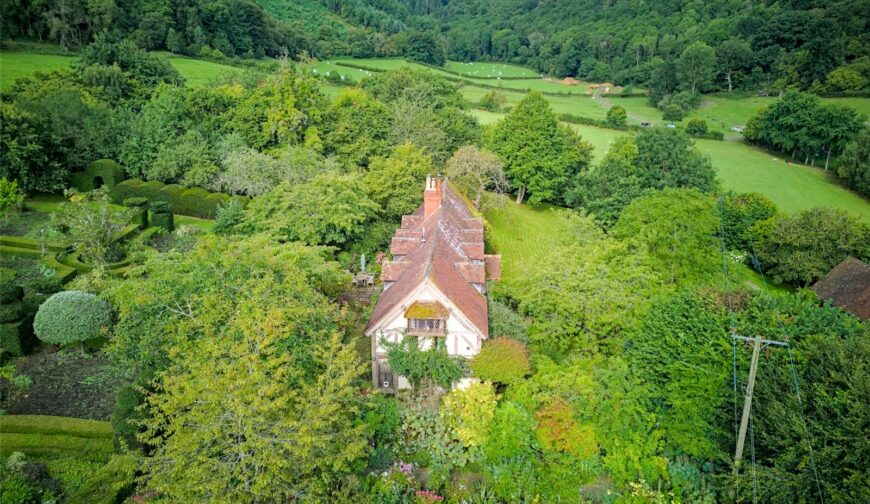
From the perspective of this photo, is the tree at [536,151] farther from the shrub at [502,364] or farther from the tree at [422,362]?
the tree at [422,362]

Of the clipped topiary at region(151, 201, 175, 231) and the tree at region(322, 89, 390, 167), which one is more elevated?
the tree at region(322, 89, 390, 167)

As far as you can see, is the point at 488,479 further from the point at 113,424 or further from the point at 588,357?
the point at 113,424

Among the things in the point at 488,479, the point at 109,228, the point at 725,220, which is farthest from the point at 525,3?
the point at 488,479

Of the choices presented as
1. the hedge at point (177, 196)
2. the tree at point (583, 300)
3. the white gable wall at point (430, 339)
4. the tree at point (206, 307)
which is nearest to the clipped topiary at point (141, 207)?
the hedge at point (177, 196)

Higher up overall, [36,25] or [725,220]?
[36,25]

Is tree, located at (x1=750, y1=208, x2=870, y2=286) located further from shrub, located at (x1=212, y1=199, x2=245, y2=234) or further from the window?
shrub, located at (x1=212, y1=199, x2=245, y2=234)

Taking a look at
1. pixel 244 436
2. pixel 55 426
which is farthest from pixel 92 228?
pixel 244 436

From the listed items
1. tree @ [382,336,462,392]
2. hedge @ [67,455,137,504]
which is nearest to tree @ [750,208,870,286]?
tree @ [382,336,462,392]
